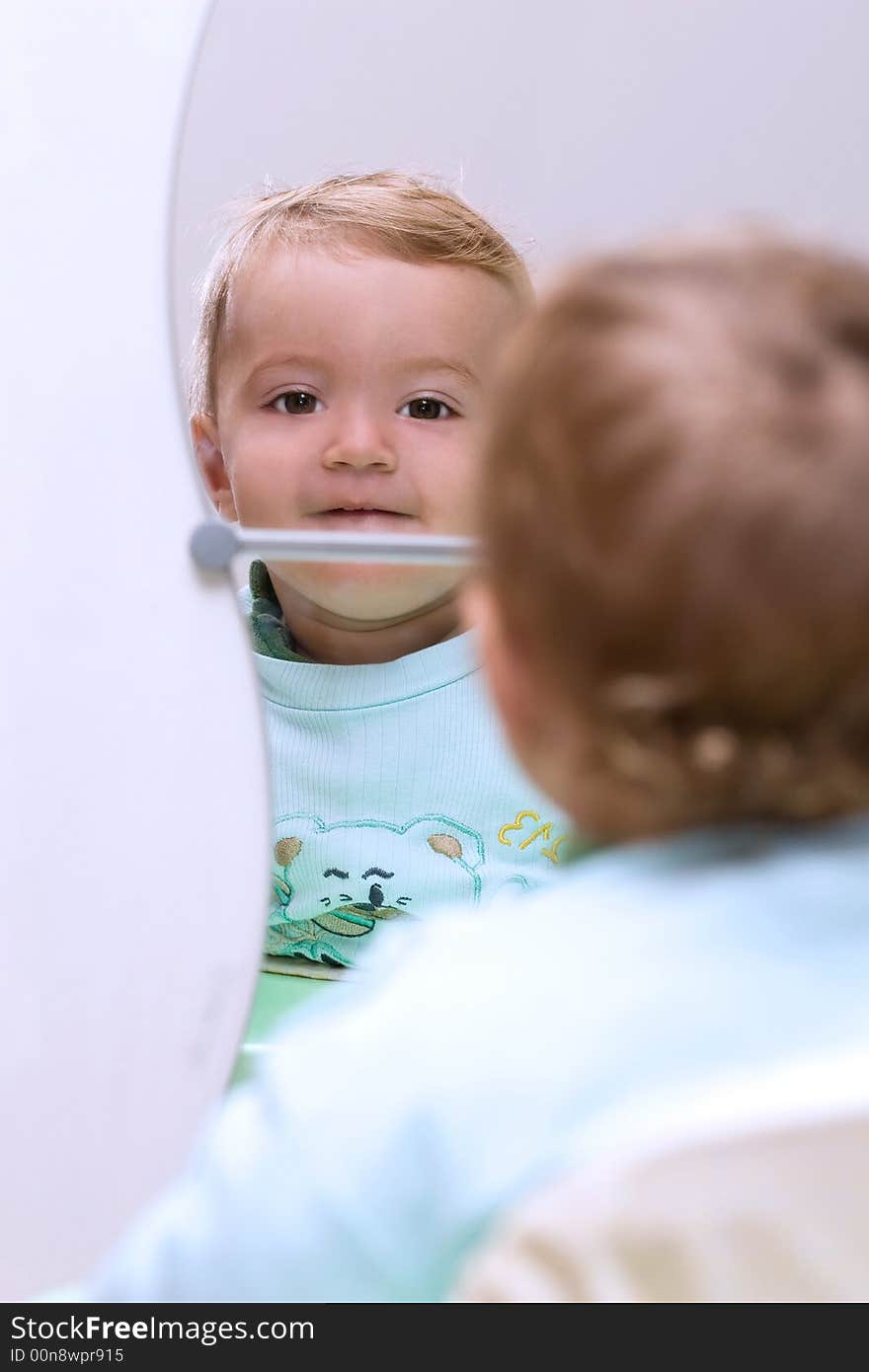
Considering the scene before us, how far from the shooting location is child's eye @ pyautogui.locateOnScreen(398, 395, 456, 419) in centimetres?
116

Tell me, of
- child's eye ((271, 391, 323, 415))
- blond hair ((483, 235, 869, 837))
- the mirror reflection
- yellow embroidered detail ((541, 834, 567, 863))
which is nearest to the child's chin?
the mirror reflection

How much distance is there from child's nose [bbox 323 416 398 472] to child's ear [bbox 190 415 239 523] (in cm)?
15

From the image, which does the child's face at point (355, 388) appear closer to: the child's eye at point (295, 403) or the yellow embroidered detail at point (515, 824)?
the child's eye at point (295, 403)

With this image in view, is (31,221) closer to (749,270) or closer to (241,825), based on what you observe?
(241,825)

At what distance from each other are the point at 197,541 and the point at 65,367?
113 mm

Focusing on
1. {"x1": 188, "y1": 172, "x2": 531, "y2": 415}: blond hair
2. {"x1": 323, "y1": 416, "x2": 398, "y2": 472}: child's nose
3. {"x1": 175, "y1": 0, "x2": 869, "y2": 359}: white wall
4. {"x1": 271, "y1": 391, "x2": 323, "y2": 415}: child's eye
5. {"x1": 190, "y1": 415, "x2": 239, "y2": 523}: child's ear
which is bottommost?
{"x1": 190, "y1": 415, "x2": 239, "y2": 523}: child's ear

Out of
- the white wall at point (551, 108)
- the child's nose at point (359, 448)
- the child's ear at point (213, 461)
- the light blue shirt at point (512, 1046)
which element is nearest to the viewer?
the light blue shirt at point (512, 1046)

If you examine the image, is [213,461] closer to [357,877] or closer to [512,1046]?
[357,877]

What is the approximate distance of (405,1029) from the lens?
440 mm

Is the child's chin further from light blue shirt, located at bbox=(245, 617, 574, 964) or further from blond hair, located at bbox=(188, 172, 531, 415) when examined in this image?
blond hair, located at bbox=(188, 172, 531, 415)

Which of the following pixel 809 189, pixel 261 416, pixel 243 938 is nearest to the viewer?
pixel 243 938

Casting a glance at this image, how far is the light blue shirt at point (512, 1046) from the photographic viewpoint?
42 cm

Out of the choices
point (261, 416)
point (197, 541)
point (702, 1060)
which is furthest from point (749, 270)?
point (261, 416)

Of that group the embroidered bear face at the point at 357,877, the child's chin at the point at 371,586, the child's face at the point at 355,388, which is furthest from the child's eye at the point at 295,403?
the embroidered bear face at the point at 357,877
